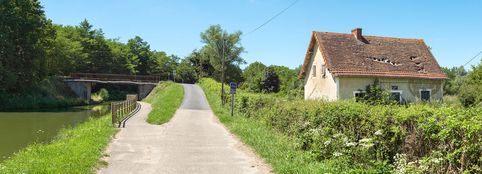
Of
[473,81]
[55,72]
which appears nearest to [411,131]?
[473,81]

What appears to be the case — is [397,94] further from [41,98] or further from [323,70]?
[41,98]

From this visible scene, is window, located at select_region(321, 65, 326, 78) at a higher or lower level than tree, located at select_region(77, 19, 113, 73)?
lower

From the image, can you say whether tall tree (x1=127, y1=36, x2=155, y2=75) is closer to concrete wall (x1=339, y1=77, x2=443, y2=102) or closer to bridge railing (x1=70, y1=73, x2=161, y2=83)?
bridge railing (x1=70, y1=73, x2=161, y2=83)

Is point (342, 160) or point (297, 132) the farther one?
point (297, 132)

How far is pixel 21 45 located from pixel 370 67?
140 ft

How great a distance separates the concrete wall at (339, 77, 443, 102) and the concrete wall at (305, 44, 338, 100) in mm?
658

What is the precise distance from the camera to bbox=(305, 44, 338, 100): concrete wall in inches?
1099

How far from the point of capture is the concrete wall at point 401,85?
1072 inches

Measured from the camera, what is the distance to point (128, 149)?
1322 centimetres

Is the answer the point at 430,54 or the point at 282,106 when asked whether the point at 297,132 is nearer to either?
the point at 282,106

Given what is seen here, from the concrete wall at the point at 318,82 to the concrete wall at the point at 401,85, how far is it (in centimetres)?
66

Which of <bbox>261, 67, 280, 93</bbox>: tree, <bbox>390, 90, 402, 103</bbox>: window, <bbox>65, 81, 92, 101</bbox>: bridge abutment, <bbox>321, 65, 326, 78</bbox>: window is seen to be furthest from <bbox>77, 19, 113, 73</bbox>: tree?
<bbox>390, 90, 402, 103</bbox>: window

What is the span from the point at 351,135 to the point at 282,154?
Answer: 1935 millimetres

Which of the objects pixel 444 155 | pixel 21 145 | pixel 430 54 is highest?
pixel 430 54
